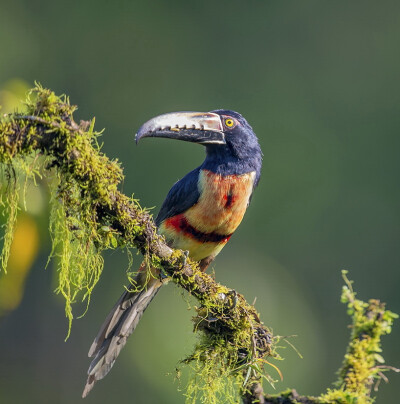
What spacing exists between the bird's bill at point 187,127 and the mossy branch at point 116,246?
672 mm

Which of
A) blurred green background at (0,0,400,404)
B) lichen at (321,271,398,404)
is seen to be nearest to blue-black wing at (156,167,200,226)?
lichen at (321,271,398,404)

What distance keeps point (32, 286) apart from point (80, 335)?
3.52 feet

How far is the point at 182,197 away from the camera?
4.84 meters

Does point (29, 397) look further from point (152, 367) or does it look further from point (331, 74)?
point (331, 74)

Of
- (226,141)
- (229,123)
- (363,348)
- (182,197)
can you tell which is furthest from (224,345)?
(229,123)

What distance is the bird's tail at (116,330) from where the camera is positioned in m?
4.43

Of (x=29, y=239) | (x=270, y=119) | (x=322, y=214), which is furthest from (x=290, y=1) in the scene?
(x=29, y=239)

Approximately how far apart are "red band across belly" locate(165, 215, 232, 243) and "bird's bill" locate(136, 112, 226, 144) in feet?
1.49

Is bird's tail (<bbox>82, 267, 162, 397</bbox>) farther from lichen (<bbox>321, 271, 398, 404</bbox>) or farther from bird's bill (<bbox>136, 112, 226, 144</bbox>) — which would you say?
lichen (<bbox>321, 271, 398, 404</bbox>)

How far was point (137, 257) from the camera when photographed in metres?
12.4

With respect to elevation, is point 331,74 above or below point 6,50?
above

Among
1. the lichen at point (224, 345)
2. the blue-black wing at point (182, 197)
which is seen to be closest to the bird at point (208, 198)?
the blue-black wing at point (182, 197)

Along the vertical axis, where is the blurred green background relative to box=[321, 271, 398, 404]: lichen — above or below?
above

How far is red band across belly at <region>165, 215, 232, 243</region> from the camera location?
477cm
